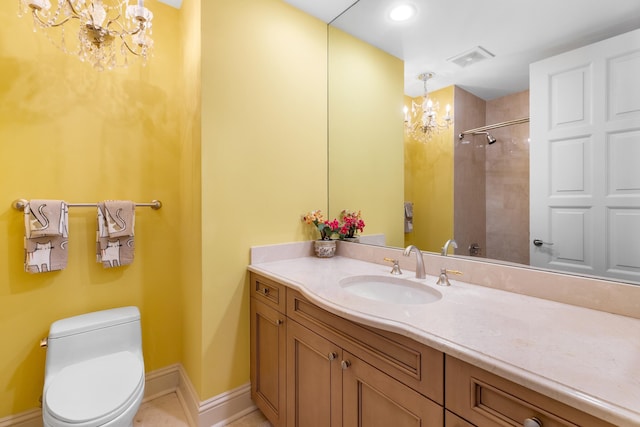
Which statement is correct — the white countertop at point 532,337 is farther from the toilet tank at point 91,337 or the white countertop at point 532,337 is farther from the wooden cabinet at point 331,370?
the toilet tank at point 91,337

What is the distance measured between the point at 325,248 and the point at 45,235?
4.90 feet

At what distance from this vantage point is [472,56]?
1361mm

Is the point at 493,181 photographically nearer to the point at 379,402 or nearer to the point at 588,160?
the point at 588,160

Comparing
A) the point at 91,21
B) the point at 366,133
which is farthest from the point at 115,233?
the point at 366,133

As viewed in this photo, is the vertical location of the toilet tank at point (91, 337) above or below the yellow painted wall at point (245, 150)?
below

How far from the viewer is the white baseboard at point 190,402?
150 cm

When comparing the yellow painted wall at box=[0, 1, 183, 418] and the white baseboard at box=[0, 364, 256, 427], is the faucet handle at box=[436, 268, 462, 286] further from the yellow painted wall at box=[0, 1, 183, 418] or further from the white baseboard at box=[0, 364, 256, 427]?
the yellow painted wall at box=[0, 1, 183, 418]

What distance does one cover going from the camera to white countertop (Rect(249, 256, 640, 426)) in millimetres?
535

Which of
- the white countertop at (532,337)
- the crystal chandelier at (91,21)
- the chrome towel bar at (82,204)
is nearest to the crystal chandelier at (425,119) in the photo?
the white countertop at (532,337)

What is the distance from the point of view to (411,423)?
824mm

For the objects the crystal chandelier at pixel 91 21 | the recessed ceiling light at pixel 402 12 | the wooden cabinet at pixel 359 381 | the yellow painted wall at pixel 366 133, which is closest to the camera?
the wooden cabinet at pixel 359 381

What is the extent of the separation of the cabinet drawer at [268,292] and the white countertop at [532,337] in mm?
259

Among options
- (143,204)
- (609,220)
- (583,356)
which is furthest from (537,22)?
(143,204)

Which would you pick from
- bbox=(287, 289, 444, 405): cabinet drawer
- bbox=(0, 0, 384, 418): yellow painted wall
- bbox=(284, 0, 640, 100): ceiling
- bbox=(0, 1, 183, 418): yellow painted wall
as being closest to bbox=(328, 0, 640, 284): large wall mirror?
bbox=(284, 0, 640, 100): ceiling
